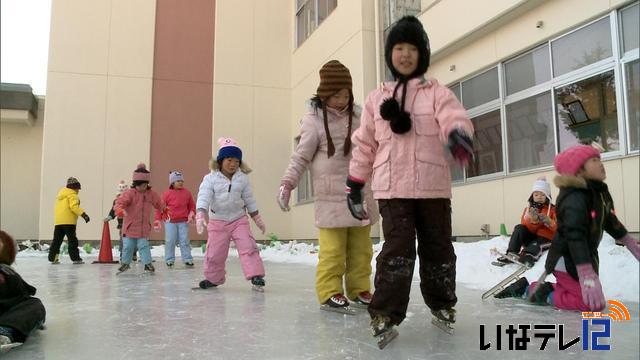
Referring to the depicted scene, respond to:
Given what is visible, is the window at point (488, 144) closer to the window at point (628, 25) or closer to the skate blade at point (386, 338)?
the window at point (628, 25)

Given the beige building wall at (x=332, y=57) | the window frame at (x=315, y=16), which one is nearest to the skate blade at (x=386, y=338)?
the beige building wall at (x=332, y=57)

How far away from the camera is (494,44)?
7961mm

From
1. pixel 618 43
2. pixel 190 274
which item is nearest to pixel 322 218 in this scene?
pixel 190 274

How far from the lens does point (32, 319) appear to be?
112 inches

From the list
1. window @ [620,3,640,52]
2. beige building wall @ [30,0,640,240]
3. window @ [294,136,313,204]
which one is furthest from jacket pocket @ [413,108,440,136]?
window @ [294,136,313,204]

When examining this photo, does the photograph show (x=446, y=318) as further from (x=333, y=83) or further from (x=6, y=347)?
(x=6, y=347)

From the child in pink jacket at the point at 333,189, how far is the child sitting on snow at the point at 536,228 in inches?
91.4

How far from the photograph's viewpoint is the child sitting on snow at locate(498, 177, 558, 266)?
550cm

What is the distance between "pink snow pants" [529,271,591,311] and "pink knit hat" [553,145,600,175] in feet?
3.01

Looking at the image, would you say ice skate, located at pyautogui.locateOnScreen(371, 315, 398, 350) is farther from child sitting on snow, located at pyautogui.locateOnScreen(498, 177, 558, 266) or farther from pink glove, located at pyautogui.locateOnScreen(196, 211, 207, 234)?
child sitting on snow, located at pyautogui.locateOnScreen(498, 177, 558, 266)

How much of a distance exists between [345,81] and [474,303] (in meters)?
1.86

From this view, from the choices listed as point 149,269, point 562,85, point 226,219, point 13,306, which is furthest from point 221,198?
point 562,85

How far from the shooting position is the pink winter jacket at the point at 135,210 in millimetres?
7227

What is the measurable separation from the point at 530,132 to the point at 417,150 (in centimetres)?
527
